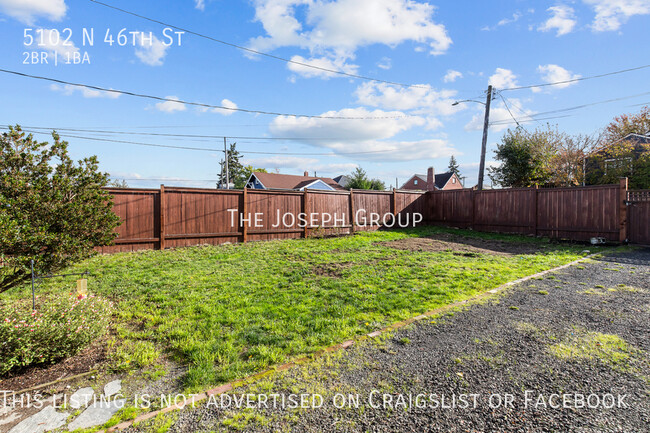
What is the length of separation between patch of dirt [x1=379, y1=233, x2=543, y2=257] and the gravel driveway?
4.63 m

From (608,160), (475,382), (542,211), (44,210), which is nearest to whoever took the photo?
(475,382)

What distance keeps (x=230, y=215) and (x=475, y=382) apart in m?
8.12

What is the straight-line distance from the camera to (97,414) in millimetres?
1894

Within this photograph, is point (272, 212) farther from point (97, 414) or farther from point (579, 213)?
point (579, 213)

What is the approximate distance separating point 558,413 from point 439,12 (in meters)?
10.1

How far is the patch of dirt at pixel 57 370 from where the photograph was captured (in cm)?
226

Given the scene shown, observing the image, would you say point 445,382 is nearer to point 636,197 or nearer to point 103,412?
point 103,412

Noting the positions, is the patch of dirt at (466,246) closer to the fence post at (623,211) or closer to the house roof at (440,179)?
the fence post at (623,211)

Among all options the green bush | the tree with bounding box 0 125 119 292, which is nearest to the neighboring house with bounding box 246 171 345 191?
the tree with bounding box 0 125 119 292

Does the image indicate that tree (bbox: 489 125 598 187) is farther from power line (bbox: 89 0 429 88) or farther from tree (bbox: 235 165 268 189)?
tree (bbox: 235 165 268 189)

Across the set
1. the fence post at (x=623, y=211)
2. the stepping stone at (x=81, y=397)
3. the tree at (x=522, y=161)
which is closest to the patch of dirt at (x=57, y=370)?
the stepping stone at (x=81, y=397)

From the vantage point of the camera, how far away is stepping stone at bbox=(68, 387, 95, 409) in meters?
2.00

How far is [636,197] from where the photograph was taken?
8.50 meters

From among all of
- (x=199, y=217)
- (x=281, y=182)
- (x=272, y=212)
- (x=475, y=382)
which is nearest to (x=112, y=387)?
(x=475, y=382)
